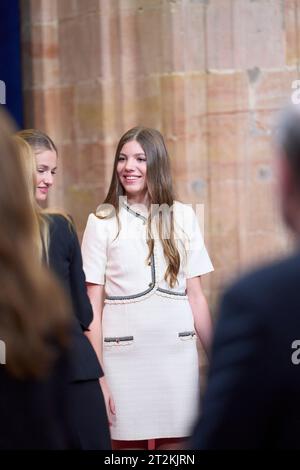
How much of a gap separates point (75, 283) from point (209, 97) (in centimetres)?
272

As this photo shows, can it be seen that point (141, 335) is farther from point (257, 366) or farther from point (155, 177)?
point (257, 366)

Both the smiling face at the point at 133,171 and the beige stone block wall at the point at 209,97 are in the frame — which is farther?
the beige stone block wall at the point at 209,97

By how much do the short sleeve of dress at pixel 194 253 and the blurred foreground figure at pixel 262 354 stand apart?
114 inches

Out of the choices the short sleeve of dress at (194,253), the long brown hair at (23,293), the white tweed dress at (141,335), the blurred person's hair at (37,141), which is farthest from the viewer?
the short sleeve of dress at (194,253)

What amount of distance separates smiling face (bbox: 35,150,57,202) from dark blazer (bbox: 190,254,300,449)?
2.76m

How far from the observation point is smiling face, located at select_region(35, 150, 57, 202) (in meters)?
4.43

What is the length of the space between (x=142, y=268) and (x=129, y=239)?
0.41 ft

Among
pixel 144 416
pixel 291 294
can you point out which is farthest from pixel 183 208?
pixel 291 294

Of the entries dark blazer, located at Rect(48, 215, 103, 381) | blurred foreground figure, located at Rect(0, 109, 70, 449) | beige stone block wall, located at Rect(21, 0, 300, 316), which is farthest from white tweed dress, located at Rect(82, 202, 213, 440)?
blurred foreground figure, located at Rect(0, 109, 70, 449)

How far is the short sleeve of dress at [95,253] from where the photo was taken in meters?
4.50

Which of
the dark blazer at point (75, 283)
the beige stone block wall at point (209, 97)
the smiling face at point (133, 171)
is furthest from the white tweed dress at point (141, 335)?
the beige stone block wall at point (209, 97)

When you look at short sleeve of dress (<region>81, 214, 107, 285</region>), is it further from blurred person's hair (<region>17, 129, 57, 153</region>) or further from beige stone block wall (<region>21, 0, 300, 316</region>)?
beige stone block wall (<region>21, 0, 300, 316</region>)

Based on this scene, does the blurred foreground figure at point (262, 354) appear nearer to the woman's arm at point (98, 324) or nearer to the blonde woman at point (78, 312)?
the blonde woman at point (78, 312)
